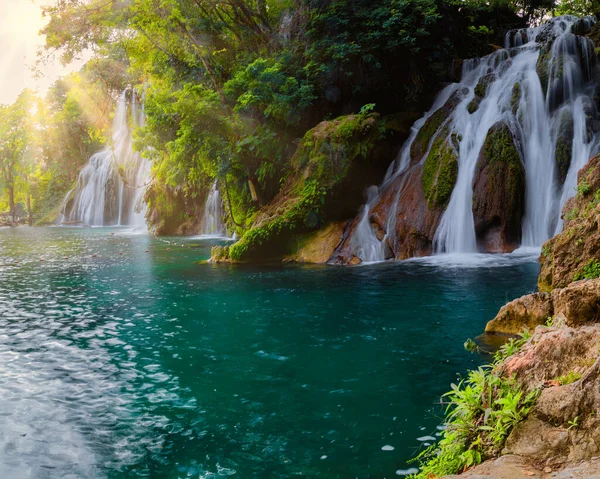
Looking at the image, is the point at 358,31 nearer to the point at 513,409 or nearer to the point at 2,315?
the point at 2,315

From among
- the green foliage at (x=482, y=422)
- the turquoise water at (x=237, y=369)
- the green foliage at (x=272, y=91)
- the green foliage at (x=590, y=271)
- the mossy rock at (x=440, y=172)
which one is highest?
the green foliage at (x=272, y=91)

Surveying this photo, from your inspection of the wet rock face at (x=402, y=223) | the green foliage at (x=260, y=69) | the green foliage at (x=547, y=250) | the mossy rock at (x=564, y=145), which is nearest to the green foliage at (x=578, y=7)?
the green foliage at (x=260, y=69)

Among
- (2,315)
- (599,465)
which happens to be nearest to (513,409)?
(599,465)

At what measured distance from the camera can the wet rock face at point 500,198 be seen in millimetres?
15742

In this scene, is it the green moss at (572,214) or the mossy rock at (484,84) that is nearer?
the green moss at (572,214)

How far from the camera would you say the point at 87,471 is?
452 centimetres

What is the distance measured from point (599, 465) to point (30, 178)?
64.4 meters

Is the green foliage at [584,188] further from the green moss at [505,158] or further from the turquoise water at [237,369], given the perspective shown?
the green moss at [505,158]

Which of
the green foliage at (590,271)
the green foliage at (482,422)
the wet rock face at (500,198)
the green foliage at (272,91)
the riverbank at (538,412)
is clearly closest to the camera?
the riverbank at (538,412)

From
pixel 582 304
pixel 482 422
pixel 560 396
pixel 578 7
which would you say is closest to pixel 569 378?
pixel 560 396

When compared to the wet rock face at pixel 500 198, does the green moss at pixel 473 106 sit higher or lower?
higher

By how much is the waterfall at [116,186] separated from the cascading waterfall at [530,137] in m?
28.3

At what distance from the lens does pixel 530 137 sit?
1661 centimetres

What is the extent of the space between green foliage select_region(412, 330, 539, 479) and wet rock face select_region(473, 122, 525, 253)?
1288cm
